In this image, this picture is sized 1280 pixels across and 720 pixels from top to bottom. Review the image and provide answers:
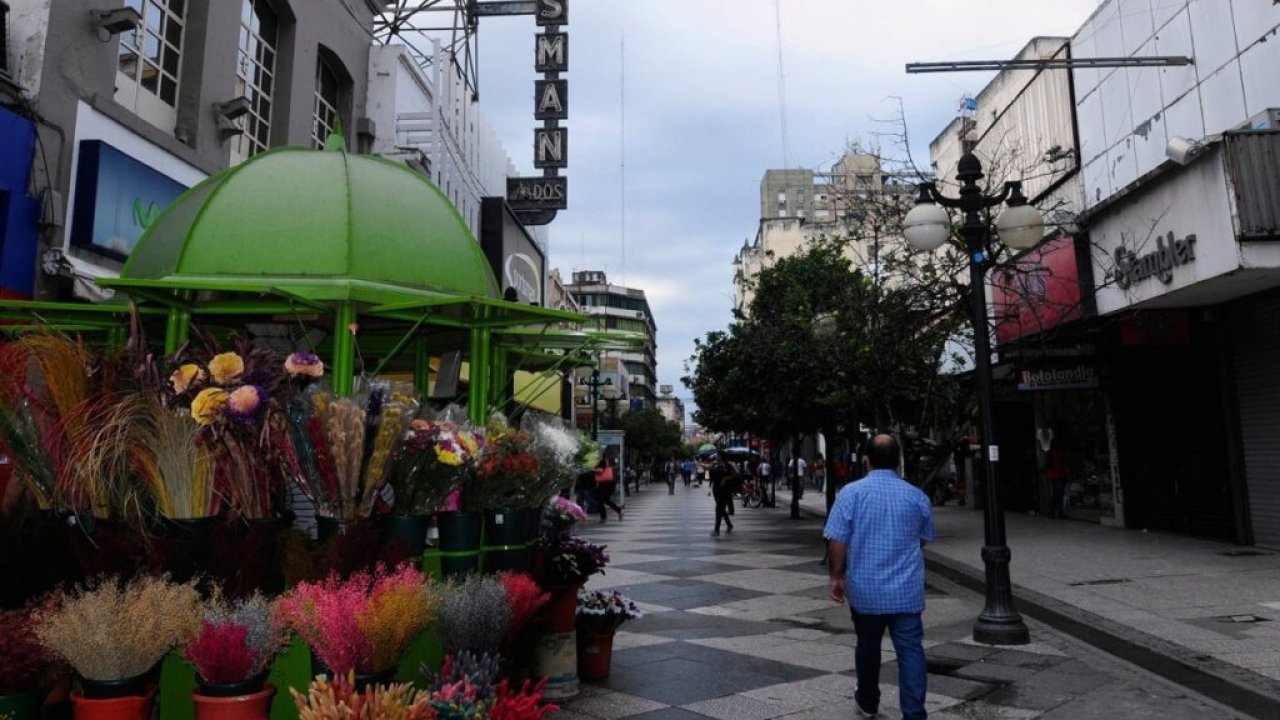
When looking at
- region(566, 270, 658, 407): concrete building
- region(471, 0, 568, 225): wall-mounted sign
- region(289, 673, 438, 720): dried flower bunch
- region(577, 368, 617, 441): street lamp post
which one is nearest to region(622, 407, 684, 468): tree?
region(566, 270, 658, 407): concrete building

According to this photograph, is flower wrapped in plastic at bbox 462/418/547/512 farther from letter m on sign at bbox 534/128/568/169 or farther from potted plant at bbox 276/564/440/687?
letter m on sign at bbox 534/128/568/169

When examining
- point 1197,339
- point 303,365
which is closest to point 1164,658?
point 303,365

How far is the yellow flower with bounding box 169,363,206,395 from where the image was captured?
3551 millimetres

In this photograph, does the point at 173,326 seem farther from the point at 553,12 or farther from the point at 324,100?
the point at 553,12

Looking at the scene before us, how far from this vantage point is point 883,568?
15.6 feet

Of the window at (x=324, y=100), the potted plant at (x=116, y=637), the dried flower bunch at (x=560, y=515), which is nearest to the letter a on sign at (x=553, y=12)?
the window at (x=324, y=100)

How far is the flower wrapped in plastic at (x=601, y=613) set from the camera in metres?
5.85

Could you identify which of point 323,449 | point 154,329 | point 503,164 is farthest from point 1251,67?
point 503,164

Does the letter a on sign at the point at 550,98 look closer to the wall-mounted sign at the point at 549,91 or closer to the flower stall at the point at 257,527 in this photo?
the wall-mounted sign at the point at 549,91

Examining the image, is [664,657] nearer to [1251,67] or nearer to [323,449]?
[323,449]

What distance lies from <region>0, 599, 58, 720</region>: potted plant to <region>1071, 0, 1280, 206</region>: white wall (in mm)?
13159

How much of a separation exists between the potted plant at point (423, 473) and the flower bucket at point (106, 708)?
1.21 m

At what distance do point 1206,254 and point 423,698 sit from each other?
37.8 ft

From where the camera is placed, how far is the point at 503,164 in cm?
2231
